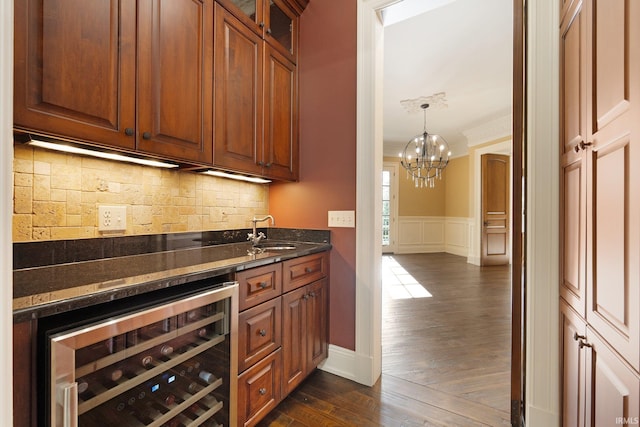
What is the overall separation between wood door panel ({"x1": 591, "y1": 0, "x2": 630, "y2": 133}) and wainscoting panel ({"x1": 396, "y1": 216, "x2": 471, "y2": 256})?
22.3 ft

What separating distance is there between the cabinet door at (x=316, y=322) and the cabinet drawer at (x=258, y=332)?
0.31 meters

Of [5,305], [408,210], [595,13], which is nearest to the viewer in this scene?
[5,305]

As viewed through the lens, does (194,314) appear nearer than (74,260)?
Yes

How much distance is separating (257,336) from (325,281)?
72 cm

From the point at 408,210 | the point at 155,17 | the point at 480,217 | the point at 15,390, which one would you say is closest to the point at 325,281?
the point at 15,390

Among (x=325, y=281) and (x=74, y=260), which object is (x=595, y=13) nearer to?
(x=325, y=281)

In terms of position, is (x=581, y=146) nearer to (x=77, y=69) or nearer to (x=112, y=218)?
(x=77, y=69)

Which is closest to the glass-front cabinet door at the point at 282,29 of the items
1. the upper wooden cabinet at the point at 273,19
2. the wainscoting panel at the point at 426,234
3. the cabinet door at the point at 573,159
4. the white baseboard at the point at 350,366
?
the upper wooden cabinet at the point at 273,19

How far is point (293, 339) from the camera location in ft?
5.42

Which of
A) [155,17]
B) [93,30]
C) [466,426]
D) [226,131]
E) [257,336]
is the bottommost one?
[466,426]

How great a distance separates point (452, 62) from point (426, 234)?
532 cm

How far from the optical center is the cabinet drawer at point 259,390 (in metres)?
1.29

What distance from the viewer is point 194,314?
3.64 ft

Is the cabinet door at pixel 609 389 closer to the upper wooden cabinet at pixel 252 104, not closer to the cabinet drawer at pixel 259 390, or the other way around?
the cabinet drawer at pixel 259 390
